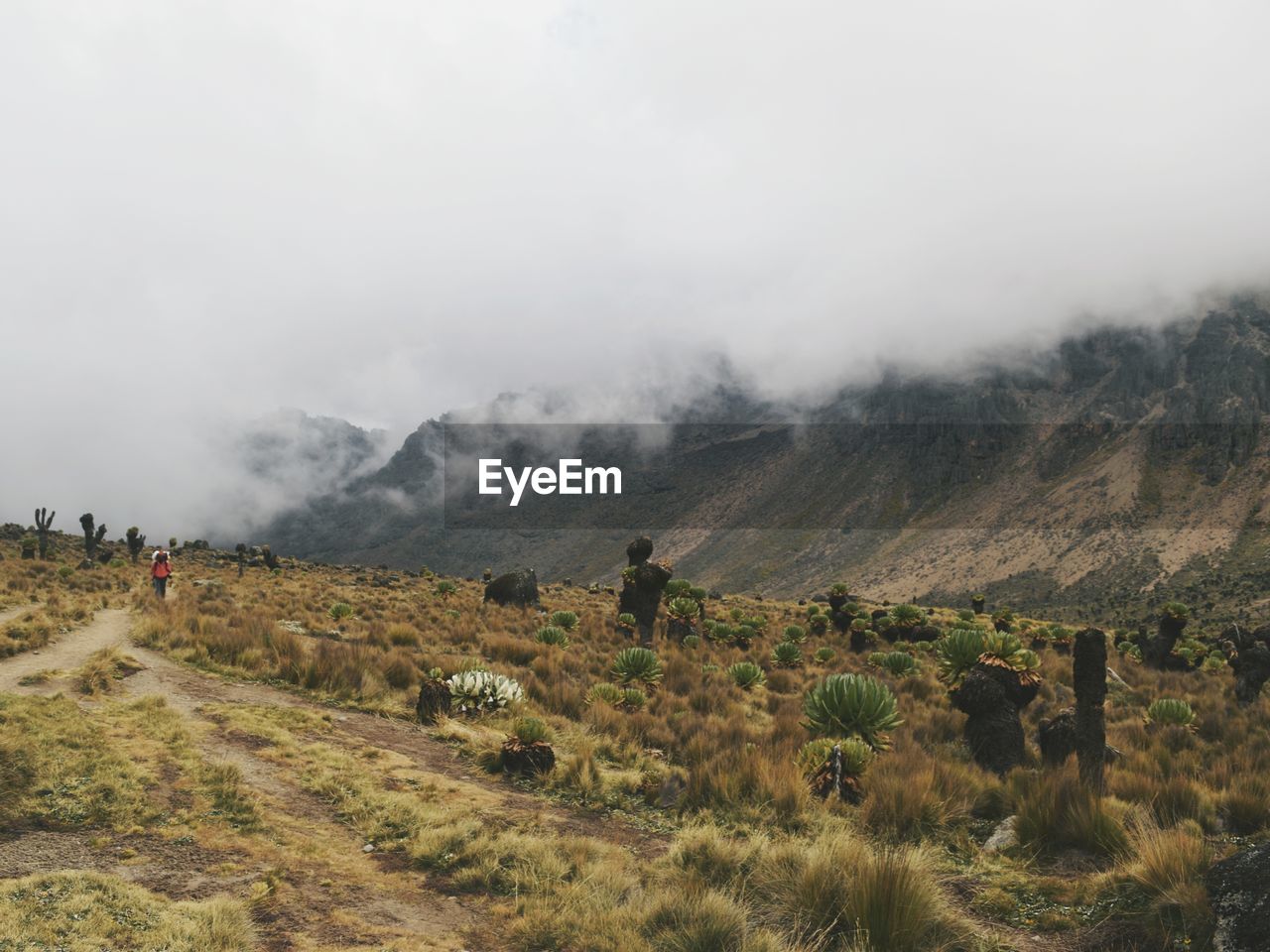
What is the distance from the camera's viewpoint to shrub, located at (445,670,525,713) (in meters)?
12.3

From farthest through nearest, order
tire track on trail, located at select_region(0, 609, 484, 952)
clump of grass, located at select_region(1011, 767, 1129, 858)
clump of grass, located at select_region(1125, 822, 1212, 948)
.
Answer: clump of grass, located at select_region(1011, 767, 1129, 858)
tire track on trail, located at select_region(0, 609, 484, 952)
clump of grass, located at select_region(1125, 822, 1212, 948)

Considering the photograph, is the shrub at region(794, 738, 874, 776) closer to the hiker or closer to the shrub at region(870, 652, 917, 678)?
the shrub at region(870, 652, 917, 678)

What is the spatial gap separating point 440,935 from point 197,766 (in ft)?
Result: 13.9

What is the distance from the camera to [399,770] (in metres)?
8.76

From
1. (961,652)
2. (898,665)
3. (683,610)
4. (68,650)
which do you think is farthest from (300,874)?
(683,610)

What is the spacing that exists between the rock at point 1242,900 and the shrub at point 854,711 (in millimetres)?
6508

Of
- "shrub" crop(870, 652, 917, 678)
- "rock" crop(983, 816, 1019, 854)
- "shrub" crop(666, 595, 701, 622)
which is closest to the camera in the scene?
"rock" crop(983, 816, 1019, 854)

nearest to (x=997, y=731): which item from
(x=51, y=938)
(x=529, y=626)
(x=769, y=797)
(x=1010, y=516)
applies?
(x=769, y=797)

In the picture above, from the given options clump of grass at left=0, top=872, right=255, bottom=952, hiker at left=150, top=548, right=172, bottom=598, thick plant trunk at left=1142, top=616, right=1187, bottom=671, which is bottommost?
thick plant trunk at left=1142, top=616, right=1187, bottom=671

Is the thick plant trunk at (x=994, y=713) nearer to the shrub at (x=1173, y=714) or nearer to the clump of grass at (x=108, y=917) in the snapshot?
the shrub at (x=1173, y=714)

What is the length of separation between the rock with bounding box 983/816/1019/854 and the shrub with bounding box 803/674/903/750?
3.13m

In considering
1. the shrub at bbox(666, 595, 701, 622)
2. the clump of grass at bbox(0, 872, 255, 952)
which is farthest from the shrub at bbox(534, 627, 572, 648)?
the clump of grass at bbox(0, 872, 255, 952)

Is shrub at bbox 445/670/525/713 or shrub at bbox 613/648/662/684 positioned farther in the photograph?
shrub at bbox 613/648/662/684

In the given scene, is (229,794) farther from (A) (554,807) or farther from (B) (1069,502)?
(B) (1069,502)
